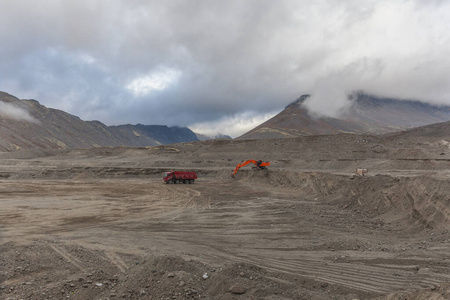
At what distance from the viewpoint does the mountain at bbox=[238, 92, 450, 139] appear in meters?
135

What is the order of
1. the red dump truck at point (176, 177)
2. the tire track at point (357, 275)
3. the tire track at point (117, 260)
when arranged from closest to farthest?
1. the tire track at point (357, 275)
2. the tire track at point (117, 260)
3. the red dump truck at point (176, 177)

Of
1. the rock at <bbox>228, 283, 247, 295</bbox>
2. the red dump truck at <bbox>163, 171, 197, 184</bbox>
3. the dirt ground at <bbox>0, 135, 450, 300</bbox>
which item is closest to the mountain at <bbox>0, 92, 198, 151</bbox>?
the red dump truck at <bbox>163, 171, 197, 184</bbox>

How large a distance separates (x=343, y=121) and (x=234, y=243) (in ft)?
530

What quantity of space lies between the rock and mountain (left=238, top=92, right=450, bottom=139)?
115 metres

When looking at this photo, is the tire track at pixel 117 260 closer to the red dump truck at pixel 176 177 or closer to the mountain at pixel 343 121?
the red dump truck at pixel 176 177

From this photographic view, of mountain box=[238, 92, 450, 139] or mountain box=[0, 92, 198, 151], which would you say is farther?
mountain box=[238, 92, 450, 139]

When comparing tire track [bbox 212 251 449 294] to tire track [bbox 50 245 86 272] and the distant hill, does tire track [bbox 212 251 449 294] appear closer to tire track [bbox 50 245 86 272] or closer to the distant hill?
tire track [bbox 50 245 86 272]

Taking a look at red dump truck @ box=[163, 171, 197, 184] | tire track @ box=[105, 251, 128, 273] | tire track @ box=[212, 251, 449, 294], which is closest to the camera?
tire track @ box=[212, 251, 449, 294]

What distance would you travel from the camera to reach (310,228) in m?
11.7

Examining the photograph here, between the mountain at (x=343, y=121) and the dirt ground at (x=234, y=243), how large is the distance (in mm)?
103059

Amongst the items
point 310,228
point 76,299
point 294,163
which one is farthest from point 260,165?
point 76,299

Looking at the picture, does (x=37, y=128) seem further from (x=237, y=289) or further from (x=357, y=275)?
(x=357, y=275)

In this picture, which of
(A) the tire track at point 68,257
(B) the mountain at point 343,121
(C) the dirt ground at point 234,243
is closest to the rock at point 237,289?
(C) the dirt ground at point 234,243

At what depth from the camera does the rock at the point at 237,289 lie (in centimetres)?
580
